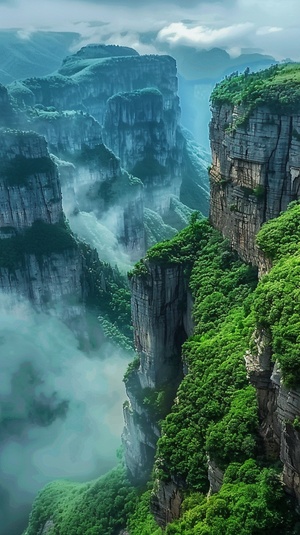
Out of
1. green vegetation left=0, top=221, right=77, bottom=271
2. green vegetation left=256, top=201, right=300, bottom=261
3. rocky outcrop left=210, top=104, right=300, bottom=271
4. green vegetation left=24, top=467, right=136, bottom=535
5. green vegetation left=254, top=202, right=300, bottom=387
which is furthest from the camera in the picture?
green vegetation left=0, top=221, right=77, bottom=271

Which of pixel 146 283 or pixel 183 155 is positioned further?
pixel 183 155

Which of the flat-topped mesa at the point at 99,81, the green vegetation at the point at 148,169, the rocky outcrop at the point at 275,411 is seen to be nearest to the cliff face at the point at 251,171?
the rocky outcrop at the point at 275,411

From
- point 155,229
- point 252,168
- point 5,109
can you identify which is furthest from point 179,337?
point 155,229

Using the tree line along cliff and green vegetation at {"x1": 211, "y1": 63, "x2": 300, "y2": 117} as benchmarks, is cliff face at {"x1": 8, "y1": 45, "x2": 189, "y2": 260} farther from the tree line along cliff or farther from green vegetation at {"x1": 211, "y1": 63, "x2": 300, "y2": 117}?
green vegetation at {"x1": 211, "y1": 63, "x2": 300, "y2": 117}

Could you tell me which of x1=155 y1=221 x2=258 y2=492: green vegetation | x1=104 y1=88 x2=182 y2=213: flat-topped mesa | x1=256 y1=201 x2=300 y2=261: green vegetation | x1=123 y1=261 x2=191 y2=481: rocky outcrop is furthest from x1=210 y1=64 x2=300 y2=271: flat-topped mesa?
x1=104 y1=88 x2=182 y2=213: flat-topped mesa

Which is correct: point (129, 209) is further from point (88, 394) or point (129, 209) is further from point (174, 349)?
point (174, 349)

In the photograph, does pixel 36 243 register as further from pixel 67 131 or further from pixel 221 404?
pixel 221 404

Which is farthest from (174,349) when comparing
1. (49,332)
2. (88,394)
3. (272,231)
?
(49,332)
